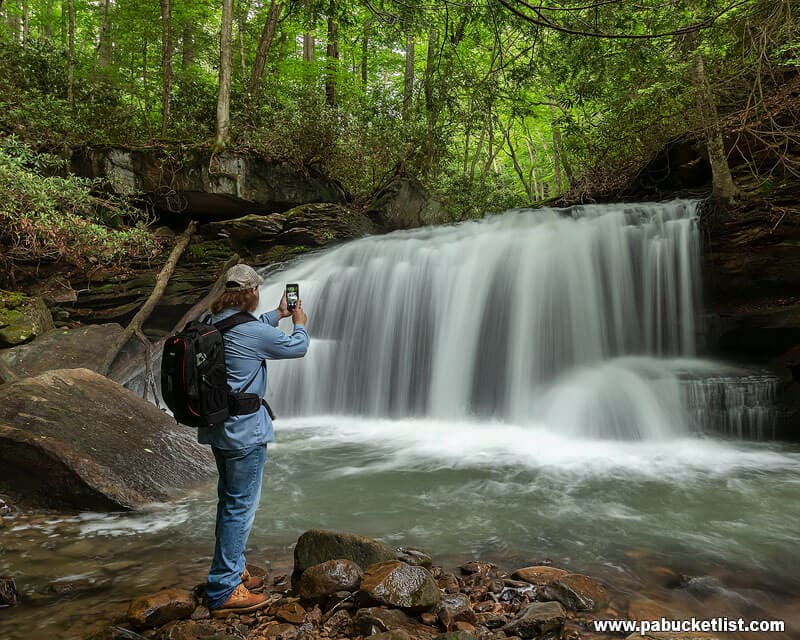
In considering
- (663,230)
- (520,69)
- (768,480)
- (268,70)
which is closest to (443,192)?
(268,70)

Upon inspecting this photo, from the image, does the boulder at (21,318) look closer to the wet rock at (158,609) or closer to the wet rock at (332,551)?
the wet rock at (158,609)

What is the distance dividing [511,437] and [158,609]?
217 inches

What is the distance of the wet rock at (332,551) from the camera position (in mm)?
3080

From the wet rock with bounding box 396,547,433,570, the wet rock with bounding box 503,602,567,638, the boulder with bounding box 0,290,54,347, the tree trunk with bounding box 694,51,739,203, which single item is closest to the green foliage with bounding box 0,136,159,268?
the boulder with bounding box 0,290,54,347

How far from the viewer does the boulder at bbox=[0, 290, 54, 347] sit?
27.2 feet

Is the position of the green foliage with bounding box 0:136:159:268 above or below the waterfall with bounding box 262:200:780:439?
above

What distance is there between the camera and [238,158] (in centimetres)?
1228

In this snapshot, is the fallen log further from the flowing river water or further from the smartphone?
the smartphone

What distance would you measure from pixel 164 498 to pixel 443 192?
14394 mm

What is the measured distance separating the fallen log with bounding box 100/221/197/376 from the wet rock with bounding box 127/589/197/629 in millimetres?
6350

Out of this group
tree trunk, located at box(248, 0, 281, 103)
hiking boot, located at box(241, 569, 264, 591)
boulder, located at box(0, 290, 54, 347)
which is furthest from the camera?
tree trunk, located at box(248, 0, 281, 103)

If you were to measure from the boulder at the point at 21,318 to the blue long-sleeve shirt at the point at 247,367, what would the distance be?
24.7ft

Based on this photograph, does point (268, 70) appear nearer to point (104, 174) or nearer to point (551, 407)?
point (104, 174)

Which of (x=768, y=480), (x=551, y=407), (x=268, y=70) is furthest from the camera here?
(x=268, y=70)
